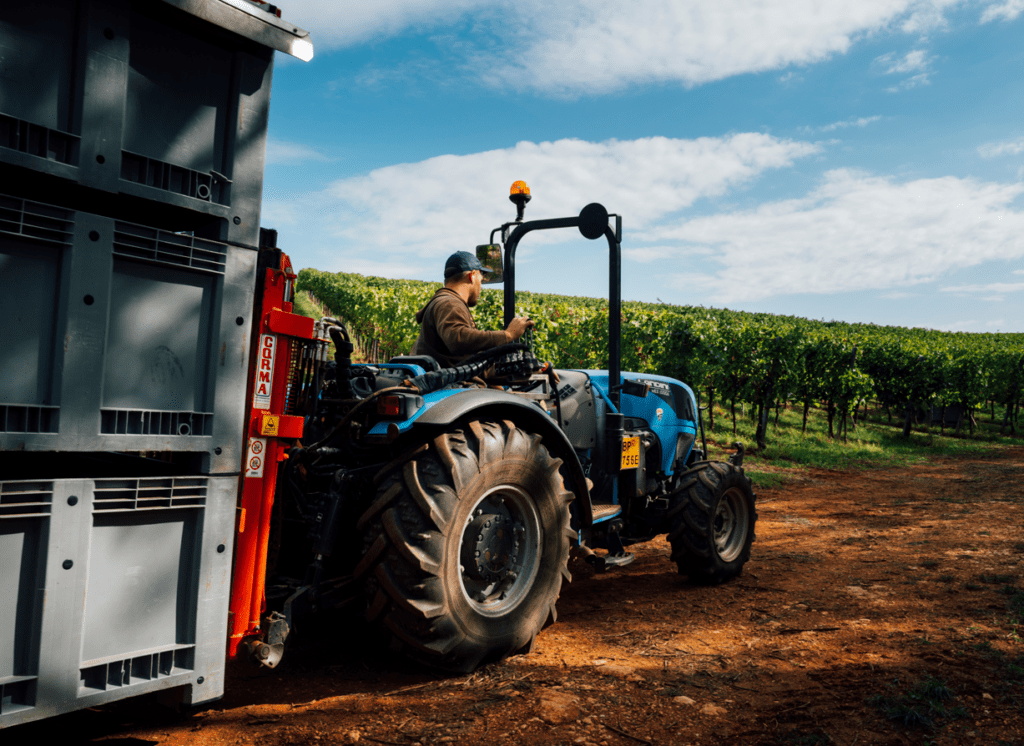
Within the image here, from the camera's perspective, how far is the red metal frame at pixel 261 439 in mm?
2410

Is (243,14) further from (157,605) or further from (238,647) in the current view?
(238,647)

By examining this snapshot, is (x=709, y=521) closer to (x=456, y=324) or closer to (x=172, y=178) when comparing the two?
(x=456, y=324)

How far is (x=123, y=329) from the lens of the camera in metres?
1.99

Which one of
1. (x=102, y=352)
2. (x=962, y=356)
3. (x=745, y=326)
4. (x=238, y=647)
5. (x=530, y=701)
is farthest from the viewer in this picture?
(x=962, y=356)

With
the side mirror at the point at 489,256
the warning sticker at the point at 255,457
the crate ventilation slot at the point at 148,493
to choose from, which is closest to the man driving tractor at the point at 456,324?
the side mirror at the point at 489,256

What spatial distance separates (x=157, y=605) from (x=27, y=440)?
626 mm

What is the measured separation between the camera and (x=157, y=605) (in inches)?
81.9

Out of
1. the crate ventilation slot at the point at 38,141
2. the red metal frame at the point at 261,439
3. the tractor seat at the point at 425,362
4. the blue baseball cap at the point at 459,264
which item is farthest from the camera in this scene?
the blue baseball cap at the point at 459,264

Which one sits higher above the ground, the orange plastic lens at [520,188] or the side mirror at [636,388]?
the orange plastic lens at [520,188]

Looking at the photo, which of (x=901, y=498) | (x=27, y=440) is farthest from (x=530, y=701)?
(x=901, y=498)

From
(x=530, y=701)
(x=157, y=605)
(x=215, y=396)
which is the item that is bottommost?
(x=530, y=701)

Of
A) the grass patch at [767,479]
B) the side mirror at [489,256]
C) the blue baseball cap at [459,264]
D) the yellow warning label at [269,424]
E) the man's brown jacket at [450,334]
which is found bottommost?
the grass patch at [767,479]

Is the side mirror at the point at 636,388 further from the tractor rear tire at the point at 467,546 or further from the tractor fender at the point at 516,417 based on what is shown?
the tractor rear tire at the point at 467,546

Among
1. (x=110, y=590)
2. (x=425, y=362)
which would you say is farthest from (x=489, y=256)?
(x=110, y=590)
